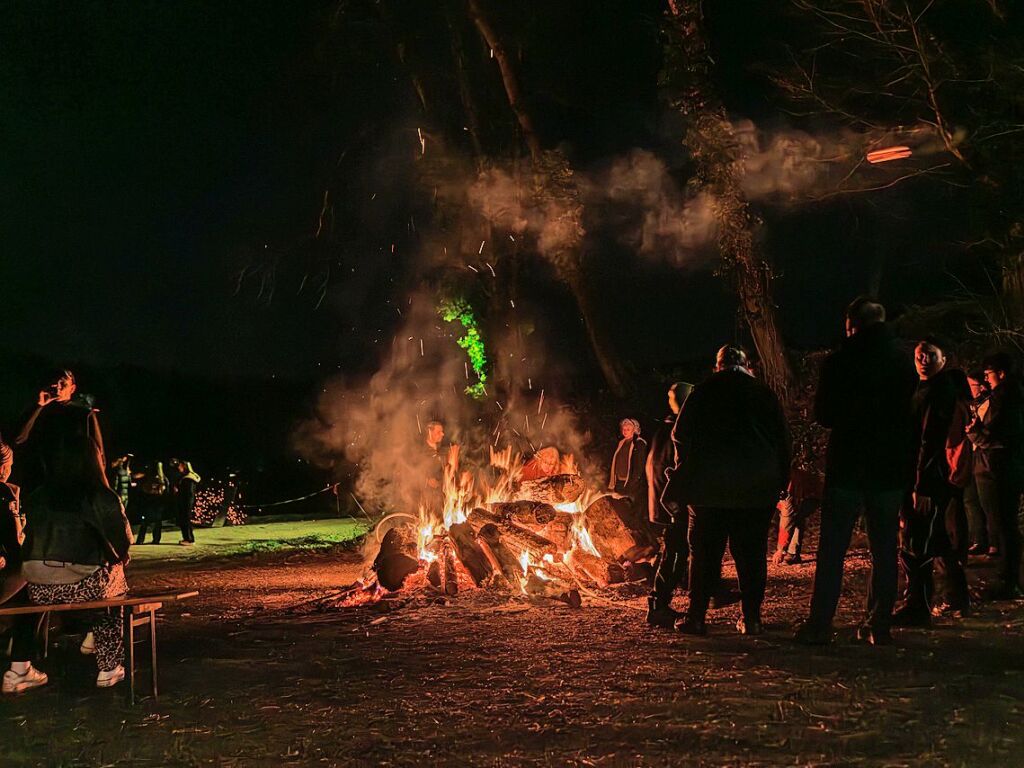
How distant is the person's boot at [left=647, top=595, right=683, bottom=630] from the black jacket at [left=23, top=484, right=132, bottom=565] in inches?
145

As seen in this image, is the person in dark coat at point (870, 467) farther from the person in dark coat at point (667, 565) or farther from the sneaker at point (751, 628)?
the person in dark coat at point (667, 565)

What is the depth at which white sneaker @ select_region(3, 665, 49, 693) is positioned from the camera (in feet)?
17.6

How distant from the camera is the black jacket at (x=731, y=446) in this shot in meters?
6.02

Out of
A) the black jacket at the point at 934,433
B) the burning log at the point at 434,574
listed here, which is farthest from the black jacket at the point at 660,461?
the burning log at the point at 434,574

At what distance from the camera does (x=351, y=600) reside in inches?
338

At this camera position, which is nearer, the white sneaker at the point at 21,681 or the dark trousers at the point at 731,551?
the white sneaker at the point at 21,681

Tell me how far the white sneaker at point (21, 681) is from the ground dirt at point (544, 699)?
61 millimetres

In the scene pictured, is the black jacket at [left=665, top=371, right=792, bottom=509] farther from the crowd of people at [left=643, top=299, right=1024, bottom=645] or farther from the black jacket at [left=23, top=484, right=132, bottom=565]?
the black jacket at [left=23, top=484, right=132, bottom=565]

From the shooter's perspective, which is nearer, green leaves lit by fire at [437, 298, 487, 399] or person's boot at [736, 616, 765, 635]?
person's boot at [736, 616, 765, 635]

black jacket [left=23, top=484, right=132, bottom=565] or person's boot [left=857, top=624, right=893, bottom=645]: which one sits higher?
black jacket [left=23, top=484, right=132, bottom=565]

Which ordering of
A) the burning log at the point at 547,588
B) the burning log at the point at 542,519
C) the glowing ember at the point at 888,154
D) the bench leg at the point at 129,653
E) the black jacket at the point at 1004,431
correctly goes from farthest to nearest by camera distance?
1. the glowing ember at the point at 888,154
2. the burning log at the point at 542,519
3. the burning log at the point at 547,588
4. the black jacket at the point at 1004,431
5. the bench leg at the point at 129,653

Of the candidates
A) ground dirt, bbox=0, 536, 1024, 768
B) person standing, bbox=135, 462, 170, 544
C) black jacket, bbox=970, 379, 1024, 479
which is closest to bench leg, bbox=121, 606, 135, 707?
ground dirt, bbox=0, 536, 1024, 768

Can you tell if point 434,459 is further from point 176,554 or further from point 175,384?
point 175,384

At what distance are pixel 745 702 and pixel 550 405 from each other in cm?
1191
